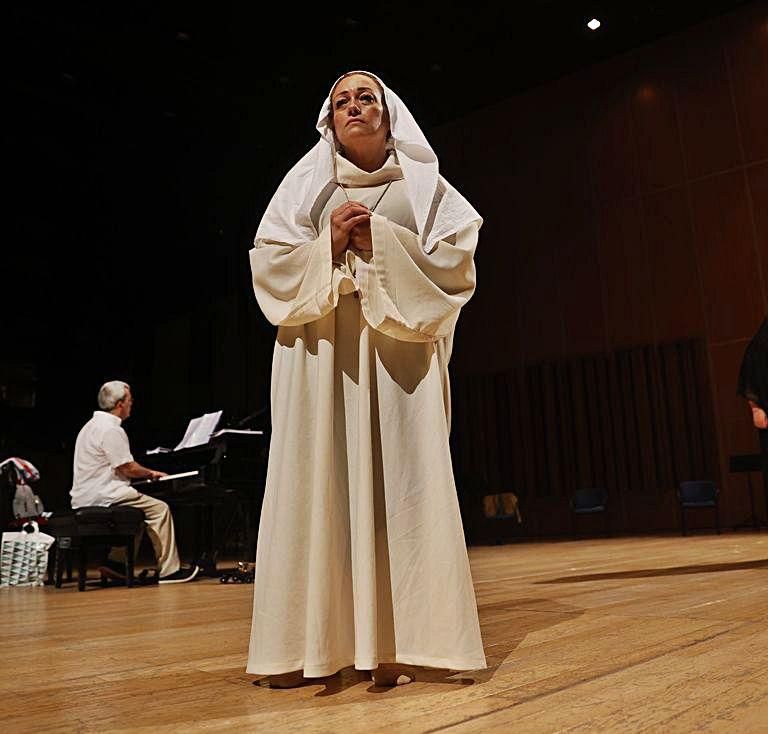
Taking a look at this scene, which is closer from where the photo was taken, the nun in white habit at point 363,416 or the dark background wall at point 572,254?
the nun in white habit at point 363,416

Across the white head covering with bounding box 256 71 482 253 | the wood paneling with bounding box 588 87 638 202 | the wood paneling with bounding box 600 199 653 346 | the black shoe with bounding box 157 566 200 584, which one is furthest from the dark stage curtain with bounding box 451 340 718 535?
the white head covering with bounding box 256 71 482 253

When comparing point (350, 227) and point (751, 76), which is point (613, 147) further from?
point (350, 227)

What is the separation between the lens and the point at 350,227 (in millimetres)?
1757

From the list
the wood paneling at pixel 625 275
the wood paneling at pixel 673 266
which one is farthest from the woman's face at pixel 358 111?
the wood paneling at pixel 625 275

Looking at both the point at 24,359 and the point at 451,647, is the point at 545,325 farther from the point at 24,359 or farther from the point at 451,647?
the point at 451,647

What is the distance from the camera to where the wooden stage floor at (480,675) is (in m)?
1.34

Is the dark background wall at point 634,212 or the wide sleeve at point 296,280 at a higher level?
the dark background wall at point 634,212

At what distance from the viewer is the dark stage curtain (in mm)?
9398

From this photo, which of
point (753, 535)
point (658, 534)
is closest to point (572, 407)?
point (658, 534)

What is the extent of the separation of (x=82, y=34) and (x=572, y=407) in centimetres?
714

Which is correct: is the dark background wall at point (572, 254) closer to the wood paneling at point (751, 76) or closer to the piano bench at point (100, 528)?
the wood paneling at point (751, 76)

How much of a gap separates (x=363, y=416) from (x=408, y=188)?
1.87ft

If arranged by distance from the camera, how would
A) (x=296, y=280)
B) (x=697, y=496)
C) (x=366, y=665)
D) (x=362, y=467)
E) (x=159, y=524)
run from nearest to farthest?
(x=366, y=665) → (x=362, y=467) → (x=296, y=280) → (x=159, y=524) → (x=697, y=496)

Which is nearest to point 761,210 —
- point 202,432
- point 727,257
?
point 727,257
